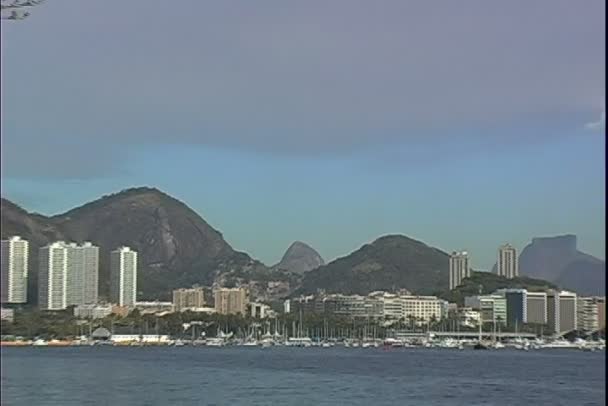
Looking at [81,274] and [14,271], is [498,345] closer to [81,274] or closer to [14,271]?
[81,274]

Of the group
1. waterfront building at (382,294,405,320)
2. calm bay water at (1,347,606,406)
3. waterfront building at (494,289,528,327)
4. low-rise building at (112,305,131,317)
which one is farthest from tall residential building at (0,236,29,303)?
waterfront building at (382,294,405,320)

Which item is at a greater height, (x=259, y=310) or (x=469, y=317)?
(x=259, y=310)

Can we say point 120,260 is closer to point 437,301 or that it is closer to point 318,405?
point 318,405

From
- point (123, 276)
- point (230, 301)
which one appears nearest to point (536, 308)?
point (230, 301)

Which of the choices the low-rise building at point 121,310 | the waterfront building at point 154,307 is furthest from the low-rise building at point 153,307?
the low-rise building at point 121,310

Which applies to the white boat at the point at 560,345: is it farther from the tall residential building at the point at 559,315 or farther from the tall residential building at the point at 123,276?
the tall residential building at the point at 123,276

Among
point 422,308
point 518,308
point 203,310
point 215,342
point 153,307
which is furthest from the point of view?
point 422,308
